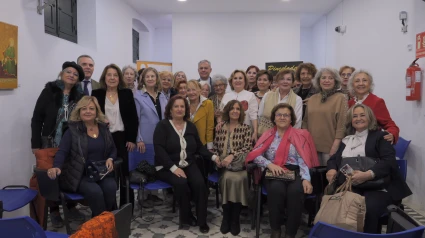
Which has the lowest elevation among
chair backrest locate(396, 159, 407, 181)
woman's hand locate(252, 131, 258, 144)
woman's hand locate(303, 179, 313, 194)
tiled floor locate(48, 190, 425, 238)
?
tiled floor locate(48, 190, 425, 238)

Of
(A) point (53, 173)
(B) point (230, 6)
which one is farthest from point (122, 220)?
(B) point (230, 6)

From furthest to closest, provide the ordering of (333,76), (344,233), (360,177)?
(333,76) < (360,177) < (344,233)

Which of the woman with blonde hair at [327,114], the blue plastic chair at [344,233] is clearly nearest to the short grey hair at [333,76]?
the woman with blonde hair at [327,114]

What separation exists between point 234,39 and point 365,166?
239 inches

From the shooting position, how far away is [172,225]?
10.9ft

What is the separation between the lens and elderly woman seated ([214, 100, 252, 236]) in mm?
3006

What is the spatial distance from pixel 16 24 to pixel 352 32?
225 inches

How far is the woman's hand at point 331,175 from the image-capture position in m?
2.62

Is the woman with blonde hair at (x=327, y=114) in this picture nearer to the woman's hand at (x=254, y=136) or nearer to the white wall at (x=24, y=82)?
the woman's hand at (x=254, y=136)

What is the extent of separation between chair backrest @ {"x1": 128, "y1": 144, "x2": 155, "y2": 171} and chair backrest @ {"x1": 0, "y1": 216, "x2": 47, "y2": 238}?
6.24 feet

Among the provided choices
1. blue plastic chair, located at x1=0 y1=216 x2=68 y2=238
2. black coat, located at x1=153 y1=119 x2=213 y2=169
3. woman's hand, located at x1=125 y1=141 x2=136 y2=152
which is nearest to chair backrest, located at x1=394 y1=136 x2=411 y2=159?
black coat, located at x1=153 y1=119 x2=213 y2=169

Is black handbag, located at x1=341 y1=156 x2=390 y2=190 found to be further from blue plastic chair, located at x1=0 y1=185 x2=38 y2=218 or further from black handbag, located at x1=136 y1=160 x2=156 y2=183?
blue plastic chair, located at x1=0 y1=185 x2=38 y2=218

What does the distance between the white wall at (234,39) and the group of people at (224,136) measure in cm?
452

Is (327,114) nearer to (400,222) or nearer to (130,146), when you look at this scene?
(400,222)
